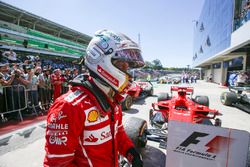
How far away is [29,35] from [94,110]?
22540 millimetres

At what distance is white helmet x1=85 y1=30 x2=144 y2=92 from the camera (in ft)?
4.23

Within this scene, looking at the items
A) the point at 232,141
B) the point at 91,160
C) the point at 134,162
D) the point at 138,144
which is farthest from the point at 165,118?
the point at 91,160

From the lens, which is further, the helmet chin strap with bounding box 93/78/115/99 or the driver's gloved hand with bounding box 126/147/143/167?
the driver's gloved hand with bounding box 126/147/143/167

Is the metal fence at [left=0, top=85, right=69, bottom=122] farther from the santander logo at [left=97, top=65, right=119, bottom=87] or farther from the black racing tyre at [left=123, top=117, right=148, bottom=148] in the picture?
the santander logo at [left=97, top=65, right=119, bottom=87]

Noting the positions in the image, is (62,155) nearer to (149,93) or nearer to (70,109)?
(70,109)

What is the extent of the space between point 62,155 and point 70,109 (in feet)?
0.87

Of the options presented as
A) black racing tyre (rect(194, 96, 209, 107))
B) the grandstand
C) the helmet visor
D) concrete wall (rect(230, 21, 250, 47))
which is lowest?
black racing tyre (rect(194, 96, 209, 107))

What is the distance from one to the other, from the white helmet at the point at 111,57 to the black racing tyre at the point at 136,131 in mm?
1591

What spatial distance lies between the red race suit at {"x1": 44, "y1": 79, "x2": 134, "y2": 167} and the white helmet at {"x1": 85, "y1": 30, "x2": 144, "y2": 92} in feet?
0.42

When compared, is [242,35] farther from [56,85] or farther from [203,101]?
[56,85]

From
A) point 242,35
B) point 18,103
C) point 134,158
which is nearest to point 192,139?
point 134,158

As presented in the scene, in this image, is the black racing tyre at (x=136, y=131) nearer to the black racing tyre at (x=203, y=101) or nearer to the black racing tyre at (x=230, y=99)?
the black racing tyre at (x=203, y=101)

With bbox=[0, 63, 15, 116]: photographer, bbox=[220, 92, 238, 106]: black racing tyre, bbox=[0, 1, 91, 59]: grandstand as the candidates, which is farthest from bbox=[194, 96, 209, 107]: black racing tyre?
bbox=[0, 1, 91, 59]: grandstand

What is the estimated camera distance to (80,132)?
1.08m
